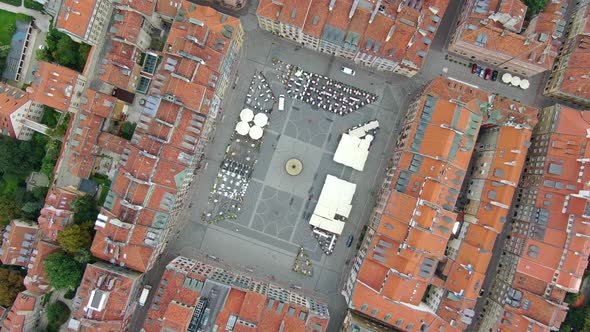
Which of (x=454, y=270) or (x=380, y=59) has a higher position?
(x=380, y=59)

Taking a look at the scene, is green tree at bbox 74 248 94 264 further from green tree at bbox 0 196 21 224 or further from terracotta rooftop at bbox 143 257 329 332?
green tree at bbox 0 196 21 224

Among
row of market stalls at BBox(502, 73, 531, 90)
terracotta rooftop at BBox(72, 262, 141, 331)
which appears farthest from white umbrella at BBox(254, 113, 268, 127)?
row of market stalls at BBox(502, 73, 531, 90)

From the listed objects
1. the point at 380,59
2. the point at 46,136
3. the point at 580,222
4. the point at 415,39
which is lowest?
the point at 46,136

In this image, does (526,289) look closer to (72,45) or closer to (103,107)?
(103,107)

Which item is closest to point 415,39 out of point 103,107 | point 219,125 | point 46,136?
point 219,125

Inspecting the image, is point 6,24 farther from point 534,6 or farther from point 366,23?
point 534,6

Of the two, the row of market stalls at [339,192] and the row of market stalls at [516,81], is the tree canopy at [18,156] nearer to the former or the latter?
the row of market stalls at [339,192]

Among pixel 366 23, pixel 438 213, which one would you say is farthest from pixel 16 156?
pixel 438 213

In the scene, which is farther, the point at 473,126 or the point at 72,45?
the point at 72,45
